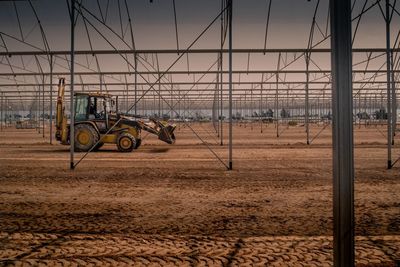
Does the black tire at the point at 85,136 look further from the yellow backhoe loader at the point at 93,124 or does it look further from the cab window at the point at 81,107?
the cab window at the point at 81,107

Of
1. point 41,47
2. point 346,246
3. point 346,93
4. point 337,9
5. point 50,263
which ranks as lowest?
point 50,263

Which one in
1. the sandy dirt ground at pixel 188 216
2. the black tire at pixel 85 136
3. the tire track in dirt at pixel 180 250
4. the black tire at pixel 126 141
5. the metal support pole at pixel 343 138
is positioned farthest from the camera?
the black tire at pixel 126 141

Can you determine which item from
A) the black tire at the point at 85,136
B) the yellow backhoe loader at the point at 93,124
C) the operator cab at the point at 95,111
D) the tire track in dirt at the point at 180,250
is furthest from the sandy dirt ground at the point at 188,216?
the operator cab at the point at 95,111

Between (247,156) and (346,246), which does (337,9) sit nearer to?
(346,246)

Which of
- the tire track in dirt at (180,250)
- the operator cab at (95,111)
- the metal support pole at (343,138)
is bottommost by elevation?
the tire track in dirt at (180,250)

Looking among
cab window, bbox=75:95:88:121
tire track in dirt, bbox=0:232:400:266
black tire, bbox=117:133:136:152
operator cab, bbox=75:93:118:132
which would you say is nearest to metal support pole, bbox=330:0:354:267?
tire track in dirt, bbox=0:232:400:266

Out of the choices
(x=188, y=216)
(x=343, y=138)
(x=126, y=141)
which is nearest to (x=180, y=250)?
(x=188, y=216)

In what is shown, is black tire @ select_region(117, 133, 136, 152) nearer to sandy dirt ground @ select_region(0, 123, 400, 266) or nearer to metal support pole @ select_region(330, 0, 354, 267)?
sandy dirt ground @ select_region(0, 123, 400, 266)

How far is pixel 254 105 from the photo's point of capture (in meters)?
56.1

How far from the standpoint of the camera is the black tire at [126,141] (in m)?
12.7

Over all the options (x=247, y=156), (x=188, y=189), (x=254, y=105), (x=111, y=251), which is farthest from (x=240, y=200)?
(x=254, y=105)

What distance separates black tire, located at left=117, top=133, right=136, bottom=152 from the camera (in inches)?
501

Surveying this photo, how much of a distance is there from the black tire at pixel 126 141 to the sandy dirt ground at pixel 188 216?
12.7 feet

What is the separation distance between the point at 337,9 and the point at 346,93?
593 mm
